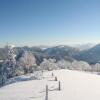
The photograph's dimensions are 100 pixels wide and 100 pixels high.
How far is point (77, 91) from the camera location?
19.8 meters

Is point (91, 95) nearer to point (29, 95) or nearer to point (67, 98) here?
point (67, 98)

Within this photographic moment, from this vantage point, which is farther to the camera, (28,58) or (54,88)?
(28,58)

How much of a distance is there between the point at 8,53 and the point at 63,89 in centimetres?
4420

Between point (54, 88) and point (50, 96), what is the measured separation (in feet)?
10.8

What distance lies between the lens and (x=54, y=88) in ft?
68.9

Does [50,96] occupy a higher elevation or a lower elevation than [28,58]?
lower

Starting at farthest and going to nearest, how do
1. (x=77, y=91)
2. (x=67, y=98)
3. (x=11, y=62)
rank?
(x=11, y=62) < (x=77, y=91) < (x=67, y=98)

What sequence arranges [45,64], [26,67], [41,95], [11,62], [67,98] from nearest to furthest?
[67,98], [41,95], [11,62], [26,67], [45,64]

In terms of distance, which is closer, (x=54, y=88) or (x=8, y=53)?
(x=54, y=88)

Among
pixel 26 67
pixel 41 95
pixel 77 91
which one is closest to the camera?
pixel 41 95

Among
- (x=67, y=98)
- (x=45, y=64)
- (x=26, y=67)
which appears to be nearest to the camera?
(x=67, y=98)

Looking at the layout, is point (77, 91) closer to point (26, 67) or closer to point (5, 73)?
point (5, 73)

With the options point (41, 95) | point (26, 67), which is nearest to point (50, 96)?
point (41, 95)

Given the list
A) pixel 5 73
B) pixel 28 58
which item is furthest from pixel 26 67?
pixel 5 73
